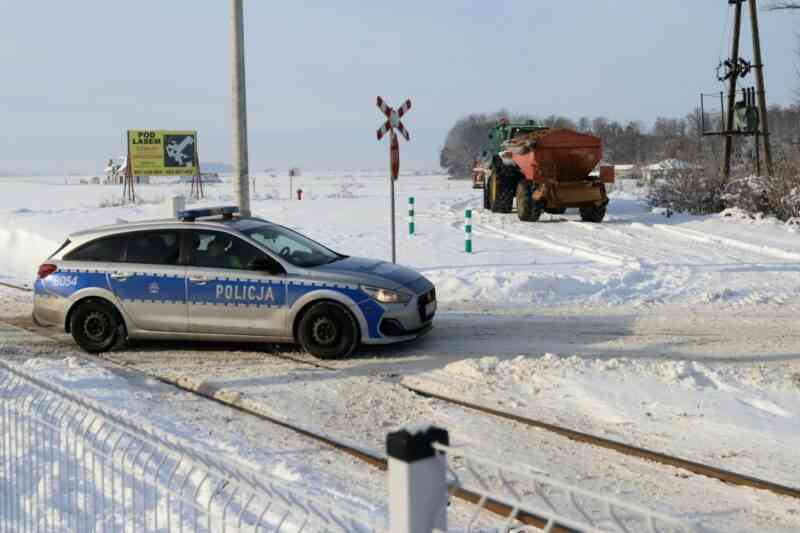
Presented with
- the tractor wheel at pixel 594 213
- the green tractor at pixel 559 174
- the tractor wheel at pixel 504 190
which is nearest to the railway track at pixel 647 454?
the green tractor at pixel 559 174

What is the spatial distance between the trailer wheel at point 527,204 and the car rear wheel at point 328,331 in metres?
14.0

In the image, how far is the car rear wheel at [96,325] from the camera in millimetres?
9305

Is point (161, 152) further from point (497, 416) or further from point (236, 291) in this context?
point (497, 416)

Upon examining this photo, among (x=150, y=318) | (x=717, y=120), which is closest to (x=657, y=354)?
(x=150, y=318)

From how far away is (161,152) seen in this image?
36156 millimetres

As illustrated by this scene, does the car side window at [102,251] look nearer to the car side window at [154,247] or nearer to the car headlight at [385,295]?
the car side window at [154,247]

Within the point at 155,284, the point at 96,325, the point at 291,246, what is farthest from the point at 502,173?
the point at 96,325

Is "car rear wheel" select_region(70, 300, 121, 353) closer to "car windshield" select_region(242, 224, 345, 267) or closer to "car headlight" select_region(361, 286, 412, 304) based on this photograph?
"car windshield" select_region(242, 224, 345, 267)

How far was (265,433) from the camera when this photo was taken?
6.44 metres

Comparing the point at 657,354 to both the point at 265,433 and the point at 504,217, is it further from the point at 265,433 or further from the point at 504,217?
the point at 504,217

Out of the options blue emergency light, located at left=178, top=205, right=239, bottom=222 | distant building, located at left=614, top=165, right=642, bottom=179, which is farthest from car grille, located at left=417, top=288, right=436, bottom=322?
distant building, located at left=614, top=165, right=642, bottom=179

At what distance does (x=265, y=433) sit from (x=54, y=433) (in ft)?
7.47

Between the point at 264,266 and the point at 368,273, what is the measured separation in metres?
1.14

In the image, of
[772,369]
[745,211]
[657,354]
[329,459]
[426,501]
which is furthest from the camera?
[745,211]
